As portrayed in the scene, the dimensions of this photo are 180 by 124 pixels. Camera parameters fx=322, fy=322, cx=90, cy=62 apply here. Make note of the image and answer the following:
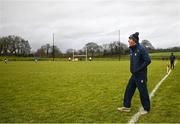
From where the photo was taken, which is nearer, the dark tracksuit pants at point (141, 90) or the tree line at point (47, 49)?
the dark tracksuit pants at point (141, 90)

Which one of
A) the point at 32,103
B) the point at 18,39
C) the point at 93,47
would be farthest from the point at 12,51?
the point at 32,103

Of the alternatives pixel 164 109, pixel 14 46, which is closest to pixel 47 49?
pixel 14 46

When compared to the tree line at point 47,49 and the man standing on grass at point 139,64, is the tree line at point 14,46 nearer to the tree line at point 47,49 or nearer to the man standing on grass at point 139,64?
the tree line at point 47,49

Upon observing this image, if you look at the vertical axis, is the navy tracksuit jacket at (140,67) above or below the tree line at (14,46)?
below

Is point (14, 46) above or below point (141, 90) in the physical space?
above

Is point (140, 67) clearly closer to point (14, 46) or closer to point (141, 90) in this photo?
point (141, 90)

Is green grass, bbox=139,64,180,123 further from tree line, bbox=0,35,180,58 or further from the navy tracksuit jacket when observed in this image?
tree line, bbox=0,35,180,58

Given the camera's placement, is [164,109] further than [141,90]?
Yes

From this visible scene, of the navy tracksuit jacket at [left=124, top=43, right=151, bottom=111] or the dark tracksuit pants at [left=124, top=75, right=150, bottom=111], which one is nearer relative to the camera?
the navy tracksuit jacket at [left=124, top=43, right=151, bottom=111]

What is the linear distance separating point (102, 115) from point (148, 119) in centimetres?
114

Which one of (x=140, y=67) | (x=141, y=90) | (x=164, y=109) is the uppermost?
(x=140, y=67)

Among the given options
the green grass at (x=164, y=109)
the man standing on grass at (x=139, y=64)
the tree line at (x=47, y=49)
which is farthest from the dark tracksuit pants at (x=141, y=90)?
the tree line at (x=47, y=49)

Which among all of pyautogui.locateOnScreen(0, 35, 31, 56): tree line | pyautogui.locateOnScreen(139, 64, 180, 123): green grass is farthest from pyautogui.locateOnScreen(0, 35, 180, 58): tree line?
pyautogui.locateOnScreen(139, 64, 180, 123): green grass

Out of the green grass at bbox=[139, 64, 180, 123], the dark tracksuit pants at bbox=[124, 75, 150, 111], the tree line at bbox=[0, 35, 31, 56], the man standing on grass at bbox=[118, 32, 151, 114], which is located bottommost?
the green grass at bbox=[139, 64, 180, 123]
